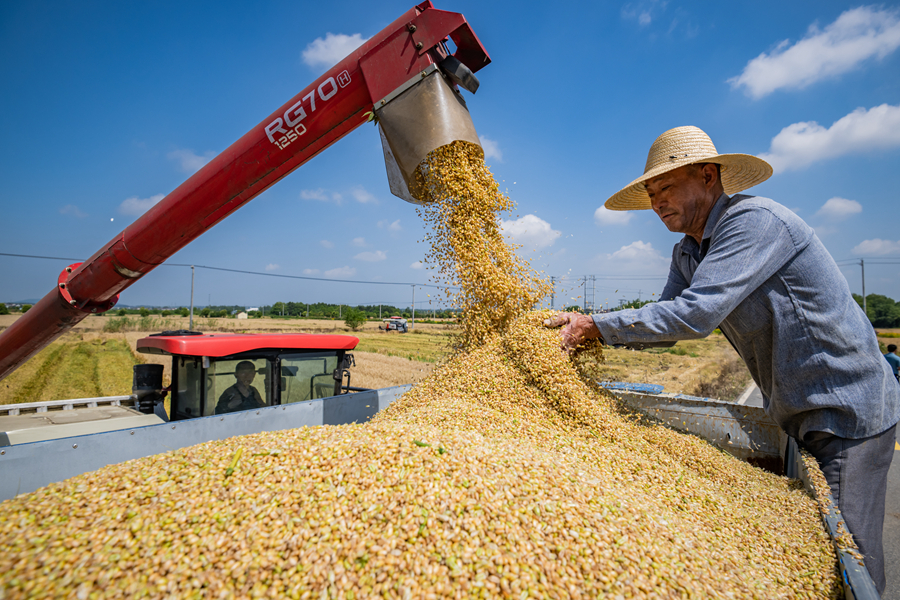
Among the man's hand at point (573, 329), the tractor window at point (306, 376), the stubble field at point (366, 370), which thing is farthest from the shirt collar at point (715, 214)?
the tractor window at point (306, 376)

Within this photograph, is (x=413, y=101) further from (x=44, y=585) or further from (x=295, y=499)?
(x=44, y=585)

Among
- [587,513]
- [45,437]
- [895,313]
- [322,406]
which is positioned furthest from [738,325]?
[895,313]

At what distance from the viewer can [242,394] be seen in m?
3.48

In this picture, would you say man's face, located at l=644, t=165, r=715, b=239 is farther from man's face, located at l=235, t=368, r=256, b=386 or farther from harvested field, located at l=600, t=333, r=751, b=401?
harvested field, located at l=600, t=333, r=751, b=401

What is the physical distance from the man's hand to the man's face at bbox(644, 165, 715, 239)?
712 millimetres

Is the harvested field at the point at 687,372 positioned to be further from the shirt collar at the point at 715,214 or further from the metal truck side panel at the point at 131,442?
the metal truck side panel at the point at 131,442

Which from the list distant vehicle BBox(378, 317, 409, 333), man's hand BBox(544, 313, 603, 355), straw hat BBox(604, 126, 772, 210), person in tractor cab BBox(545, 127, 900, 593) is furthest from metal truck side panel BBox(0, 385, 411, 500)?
distant vehicle BBox(378, 317, 409, 333)

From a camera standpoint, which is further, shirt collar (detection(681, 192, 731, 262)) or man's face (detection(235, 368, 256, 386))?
man's face (detection(235, 368, 256, 386))

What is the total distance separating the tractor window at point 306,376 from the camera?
12.1 ft

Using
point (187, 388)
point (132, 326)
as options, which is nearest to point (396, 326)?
point (132, 326)

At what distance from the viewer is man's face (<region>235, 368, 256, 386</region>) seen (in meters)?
3.47

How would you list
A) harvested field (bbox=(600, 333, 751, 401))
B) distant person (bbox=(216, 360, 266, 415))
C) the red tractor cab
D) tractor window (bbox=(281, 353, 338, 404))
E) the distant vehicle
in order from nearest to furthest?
the red tractor cab
distant person (bbox=(216, 360, 266, 415))
tractor window (bbox=(281, 353, 338, 404))
harvested field (bbox=(600, 333, 751, 401))
the distant vehicle

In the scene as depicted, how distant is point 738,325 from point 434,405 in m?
1.64

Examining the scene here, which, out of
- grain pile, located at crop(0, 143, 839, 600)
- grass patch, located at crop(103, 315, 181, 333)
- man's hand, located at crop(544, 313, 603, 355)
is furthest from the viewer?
grass patch, located at crop(103, 315, 181, 333)
